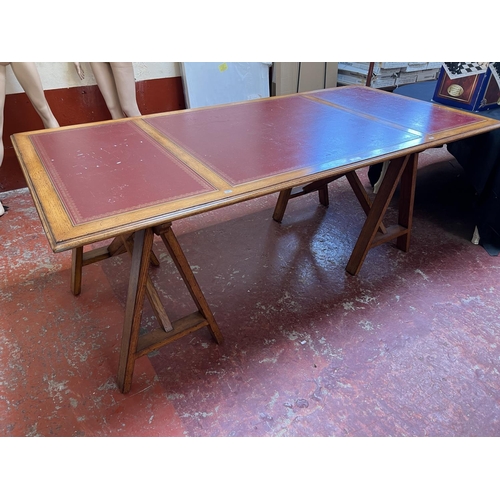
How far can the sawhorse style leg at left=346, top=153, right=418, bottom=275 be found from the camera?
198 cm

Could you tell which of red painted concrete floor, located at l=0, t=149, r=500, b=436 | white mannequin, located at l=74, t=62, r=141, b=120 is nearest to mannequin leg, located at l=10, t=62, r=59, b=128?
white mannequin, located at l=74, t=62, r=141, b=120

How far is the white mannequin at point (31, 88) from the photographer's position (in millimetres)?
2475

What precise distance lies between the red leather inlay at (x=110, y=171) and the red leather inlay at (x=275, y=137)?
0.48ft

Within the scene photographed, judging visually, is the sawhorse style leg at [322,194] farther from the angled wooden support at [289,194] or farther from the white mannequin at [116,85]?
the white mannequin at [116,85]

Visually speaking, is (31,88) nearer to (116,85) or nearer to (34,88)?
(34,88)

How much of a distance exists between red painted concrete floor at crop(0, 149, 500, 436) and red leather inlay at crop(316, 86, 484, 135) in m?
0.78

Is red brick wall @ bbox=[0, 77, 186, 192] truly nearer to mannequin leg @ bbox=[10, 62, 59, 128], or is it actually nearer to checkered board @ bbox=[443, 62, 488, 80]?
mannequin leg @ bbox=[10, 62, 59, 128]

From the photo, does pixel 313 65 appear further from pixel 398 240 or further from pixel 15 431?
pixel 15 431

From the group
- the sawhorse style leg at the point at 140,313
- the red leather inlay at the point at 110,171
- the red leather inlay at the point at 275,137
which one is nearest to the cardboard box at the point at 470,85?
the red leather inlay at the point at 275,137

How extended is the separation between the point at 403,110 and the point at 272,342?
1437 millimetres

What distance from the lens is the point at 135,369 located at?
1.65 metres

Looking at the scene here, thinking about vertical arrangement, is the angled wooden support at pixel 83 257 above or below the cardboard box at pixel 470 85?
below

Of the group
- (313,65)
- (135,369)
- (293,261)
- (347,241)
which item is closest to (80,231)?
(135,369)

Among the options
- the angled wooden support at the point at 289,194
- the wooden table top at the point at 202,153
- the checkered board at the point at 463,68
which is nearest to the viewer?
the wooden table top at the point at 202,153
